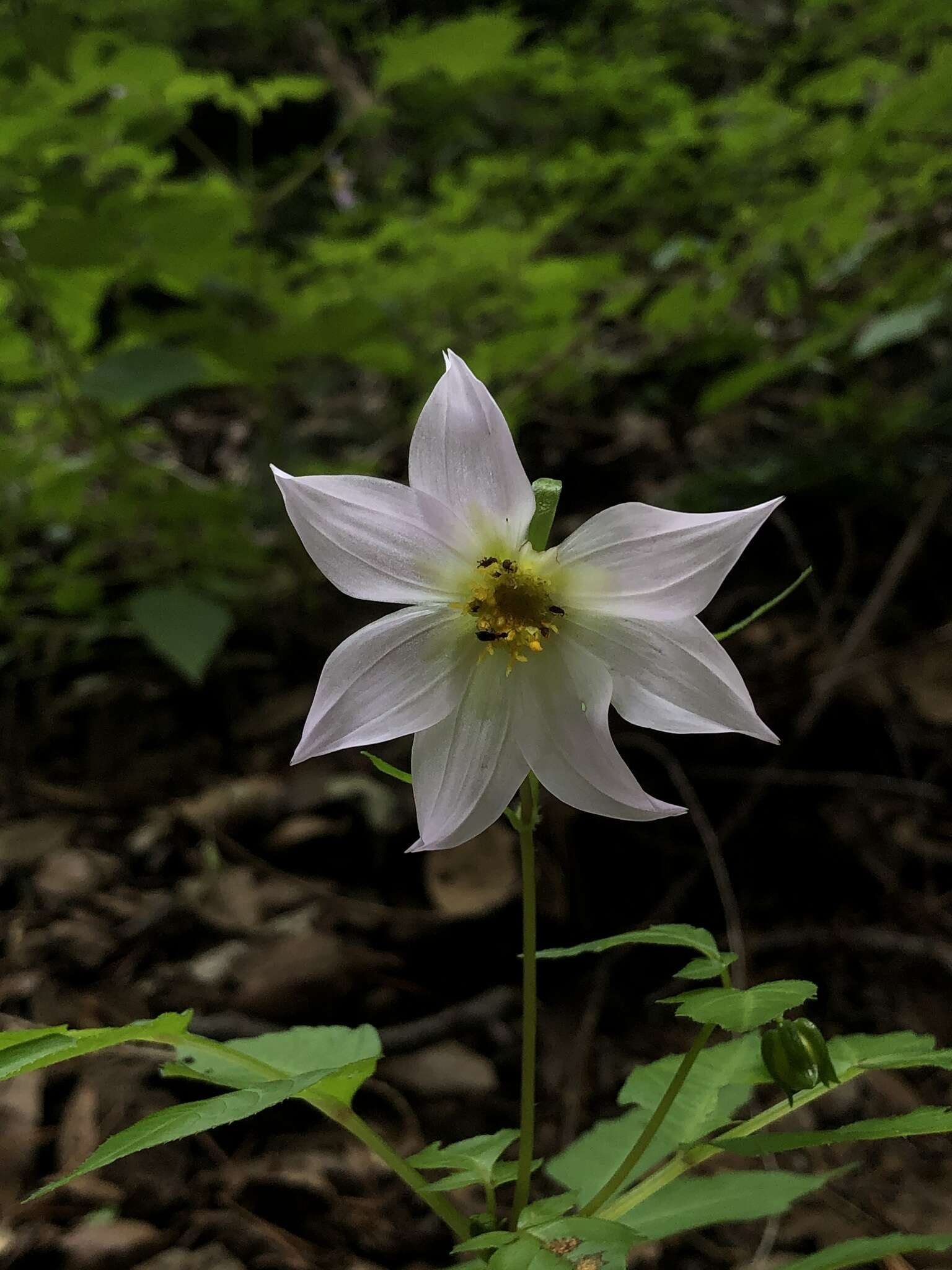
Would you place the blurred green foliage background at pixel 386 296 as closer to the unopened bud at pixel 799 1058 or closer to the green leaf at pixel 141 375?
the green leaf at pixel 141 375

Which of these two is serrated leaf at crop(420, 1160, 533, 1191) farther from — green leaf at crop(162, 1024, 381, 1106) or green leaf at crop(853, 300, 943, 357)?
green leaf at crop(853, 300, 943, 357)

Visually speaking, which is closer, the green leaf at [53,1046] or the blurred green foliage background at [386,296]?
the green leaf at [53,1046]

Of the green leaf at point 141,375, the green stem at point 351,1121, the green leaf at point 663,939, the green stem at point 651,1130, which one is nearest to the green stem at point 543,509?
the green leaf at point 663,939

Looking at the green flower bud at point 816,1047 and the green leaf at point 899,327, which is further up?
the green leaf at point 899,327

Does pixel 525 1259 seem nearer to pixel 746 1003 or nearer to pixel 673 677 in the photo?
pixel 746 1003

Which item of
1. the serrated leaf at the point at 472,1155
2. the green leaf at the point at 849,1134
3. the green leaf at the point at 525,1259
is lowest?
the green leaf at the point at 525,1259

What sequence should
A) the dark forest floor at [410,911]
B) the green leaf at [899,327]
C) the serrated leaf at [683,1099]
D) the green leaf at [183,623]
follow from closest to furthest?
the serrated leaf at [683,1099] → the dark forest floor at [410,911] → the green leaf at [183,623] → the green leaf at [899,327]

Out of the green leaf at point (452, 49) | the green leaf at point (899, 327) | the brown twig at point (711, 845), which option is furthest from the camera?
the green leaf at point (452, 49)

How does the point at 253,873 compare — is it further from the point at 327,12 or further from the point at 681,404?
the point at 327,12
